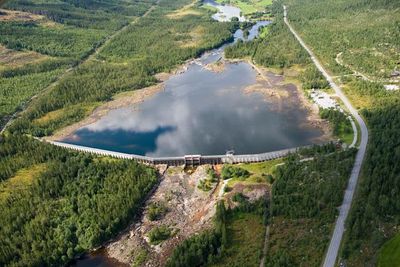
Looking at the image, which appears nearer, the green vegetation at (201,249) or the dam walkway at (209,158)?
the green vegetation at (201,249)

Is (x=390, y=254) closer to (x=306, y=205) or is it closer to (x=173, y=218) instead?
(x=306, y=205)

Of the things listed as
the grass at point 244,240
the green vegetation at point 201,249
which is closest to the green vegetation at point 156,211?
the green vegetation at point 201,249

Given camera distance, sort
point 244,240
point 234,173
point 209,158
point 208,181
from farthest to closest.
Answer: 1. point 209,158
2. point 234,173
3. point 208,181
4. point 244,240

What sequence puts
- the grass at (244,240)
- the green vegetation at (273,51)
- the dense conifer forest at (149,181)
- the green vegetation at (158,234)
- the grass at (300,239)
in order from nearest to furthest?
the grass at (300,239) < the grass at (244,240) < the dense conifer forest at (149,181) < the green vegetation at (158,234) < the green vegetation at (273,51)

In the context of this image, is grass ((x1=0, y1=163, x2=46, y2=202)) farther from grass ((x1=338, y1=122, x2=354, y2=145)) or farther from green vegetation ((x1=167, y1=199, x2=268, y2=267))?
grass ((x1=338, y1=122, x2=354, y2=145))

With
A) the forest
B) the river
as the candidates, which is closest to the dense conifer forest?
the forest

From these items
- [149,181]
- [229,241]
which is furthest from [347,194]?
[149,181]

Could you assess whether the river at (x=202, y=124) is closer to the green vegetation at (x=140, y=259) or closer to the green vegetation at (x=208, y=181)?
the green vegetation at (x=208, y=181)
